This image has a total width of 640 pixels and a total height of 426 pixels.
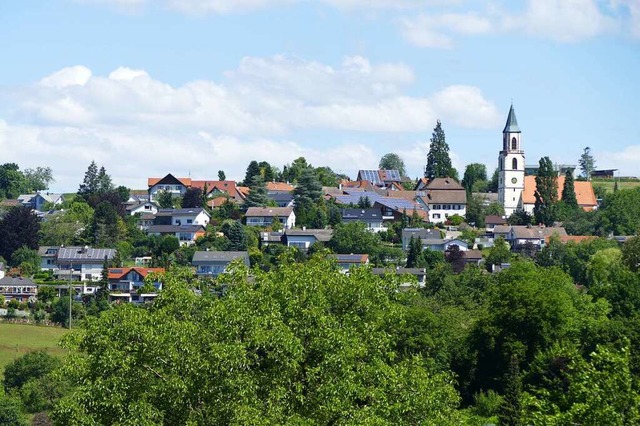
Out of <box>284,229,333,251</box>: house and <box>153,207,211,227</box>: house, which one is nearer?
<box>284,229,333,251</box>: house

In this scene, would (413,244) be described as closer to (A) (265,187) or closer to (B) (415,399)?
Result: (A) (265,187)

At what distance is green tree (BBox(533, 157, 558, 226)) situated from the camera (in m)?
89.4

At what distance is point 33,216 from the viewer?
→ 86750 millimetres

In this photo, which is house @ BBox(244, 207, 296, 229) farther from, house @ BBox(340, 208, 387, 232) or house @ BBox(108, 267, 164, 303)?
house @ BBox(108, 267, 164, 303)

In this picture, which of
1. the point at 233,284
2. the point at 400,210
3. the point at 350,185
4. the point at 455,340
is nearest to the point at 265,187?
the point at 400,210

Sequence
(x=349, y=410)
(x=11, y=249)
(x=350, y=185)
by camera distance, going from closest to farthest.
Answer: (x=349, y=410)
(x=11, y=249)
(x=350, y=185)

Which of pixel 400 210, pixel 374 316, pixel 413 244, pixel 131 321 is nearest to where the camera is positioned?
pixel 131 321

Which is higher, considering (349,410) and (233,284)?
(233,284)

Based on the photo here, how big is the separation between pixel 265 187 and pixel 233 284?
71.5 metres

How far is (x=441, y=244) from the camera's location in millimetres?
83312

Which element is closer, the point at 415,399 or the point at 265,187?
the point at 415,399

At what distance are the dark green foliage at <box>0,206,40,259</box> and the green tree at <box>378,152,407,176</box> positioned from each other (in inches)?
2581

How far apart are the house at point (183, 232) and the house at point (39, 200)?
2400 cm

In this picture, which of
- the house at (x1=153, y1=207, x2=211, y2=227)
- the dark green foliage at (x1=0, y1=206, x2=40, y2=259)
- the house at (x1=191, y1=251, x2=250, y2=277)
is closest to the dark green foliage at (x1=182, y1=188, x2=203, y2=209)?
the house at (x1=153, y1=207, x2=211, y2=227)
